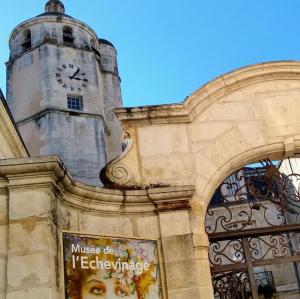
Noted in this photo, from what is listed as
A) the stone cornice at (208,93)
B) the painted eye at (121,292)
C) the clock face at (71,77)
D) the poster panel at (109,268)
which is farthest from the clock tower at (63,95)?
the painted eye at (121,292)

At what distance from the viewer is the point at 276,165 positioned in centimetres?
709

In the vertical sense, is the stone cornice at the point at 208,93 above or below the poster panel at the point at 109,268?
above

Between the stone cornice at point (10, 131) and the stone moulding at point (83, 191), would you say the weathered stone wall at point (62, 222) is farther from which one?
the stone cornice at point (10, 131)

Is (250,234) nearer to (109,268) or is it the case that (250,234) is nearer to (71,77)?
(109,268)

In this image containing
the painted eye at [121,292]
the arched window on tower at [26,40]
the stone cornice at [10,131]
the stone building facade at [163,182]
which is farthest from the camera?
the arched window on tower at [26,40]

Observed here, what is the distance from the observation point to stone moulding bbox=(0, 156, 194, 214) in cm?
530

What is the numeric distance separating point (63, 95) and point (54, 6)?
9.05 meters

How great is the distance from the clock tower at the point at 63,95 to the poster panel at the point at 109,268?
2037cm

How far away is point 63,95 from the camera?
2831 cm

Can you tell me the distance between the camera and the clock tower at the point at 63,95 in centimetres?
2673

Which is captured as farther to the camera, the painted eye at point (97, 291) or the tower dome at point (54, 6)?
the tower dome at point (54, 6)

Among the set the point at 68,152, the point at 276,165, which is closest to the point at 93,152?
the point at 68,152

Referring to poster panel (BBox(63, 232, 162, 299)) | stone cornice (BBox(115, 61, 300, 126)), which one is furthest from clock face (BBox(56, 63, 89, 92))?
poster panel (BBox(63, 232, 162, 299))

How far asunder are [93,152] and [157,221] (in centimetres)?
2122
